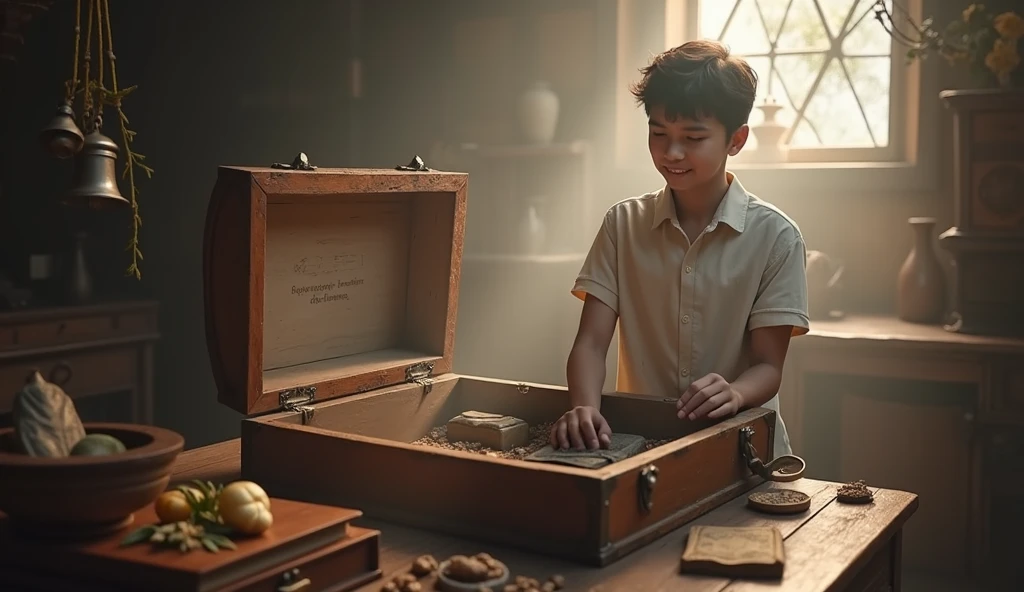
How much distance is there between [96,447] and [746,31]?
3.70 metres

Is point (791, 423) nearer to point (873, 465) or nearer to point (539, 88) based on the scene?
point (873, 465)

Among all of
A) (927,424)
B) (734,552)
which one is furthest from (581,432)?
Result: (927,424)

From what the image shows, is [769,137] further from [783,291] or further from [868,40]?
[783,291]

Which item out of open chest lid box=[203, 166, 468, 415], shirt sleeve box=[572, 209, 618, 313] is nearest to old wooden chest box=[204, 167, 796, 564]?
open chest lid box=[203, 166, 468, 415]

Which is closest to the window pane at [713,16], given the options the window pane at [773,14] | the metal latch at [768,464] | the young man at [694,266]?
the window pane at [773,14]

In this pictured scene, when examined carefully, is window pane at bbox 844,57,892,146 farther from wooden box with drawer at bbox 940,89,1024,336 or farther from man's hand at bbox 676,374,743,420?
man's hand at bbox 676,374,743,420

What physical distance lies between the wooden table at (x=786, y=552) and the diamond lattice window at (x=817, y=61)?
8.76 ft

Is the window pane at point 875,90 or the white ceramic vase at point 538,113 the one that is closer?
the window pane at point 875,90

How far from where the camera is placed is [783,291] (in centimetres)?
221

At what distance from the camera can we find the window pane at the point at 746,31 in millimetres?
4527

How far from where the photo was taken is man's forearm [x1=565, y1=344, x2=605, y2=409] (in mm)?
2191

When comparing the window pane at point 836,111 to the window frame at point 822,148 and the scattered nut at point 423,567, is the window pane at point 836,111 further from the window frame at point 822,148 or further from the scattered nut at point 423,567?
the scattered nut at point 423,567

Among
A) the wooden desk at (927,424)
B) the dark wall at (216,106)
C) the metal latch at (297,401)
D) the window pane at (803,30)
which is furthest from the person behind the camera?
the dark wall at (216,106)

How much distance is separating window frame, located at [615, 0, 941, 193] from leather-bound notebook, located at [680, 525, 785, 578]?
241cm
